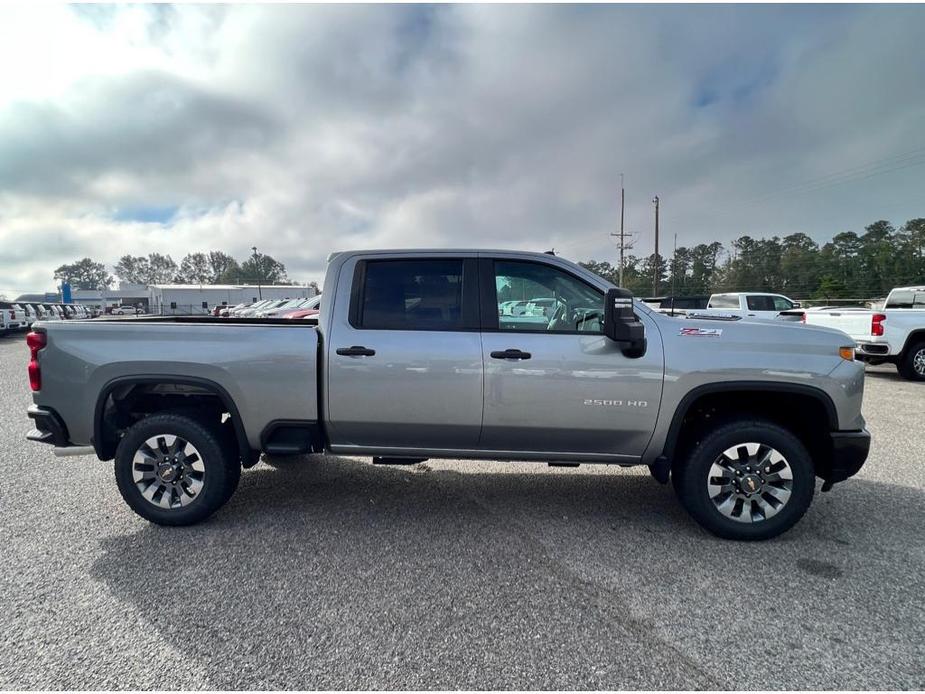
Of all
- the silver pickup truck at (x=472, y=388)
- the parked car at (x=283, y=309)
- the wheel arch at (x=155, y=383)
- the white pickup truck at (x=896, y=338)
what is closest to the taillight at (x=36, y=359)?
the silver pickup truck at (x=472, y=388)

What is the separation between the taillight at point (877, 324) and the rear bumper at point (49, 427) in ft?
41.5

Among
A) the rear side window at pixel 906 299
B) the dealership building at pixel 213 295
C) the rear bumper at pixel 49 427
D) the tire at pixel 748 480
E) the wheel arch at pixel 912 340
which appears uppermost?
the dealership building at pixel 213 295

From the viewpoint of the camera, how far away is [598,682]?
2107 mm

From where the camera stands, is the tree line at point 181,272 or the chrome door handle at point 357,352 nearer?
the chrome door handle at point 357,352

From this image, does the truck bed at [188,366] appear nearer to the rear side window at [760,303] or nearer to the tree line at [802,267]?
the rear side window at [760,303]

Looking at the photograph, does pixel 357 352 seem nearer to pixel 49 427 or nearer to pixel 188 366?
pixel 188 366

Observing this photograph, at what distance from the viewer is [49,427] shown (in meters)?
3.50

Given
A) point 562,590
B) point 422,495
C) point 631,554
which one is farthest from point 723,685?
point 422,495

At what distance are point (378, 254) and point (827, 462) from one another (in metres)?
3.51

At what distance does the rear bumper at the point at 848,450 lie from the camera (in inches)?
128

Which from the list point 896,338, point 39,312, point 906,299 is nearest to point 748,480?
point 896,338

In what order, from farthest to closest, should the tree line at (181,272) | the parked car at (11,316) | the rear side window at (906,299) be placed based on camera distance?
the tree line at (181,272) < the parked car at (11,316) < the rear side window at (906,299)

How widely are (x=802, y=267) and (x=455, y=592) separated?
67.0m

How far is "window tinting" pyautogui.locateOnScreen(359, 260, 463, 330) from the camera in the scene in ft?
11.4
